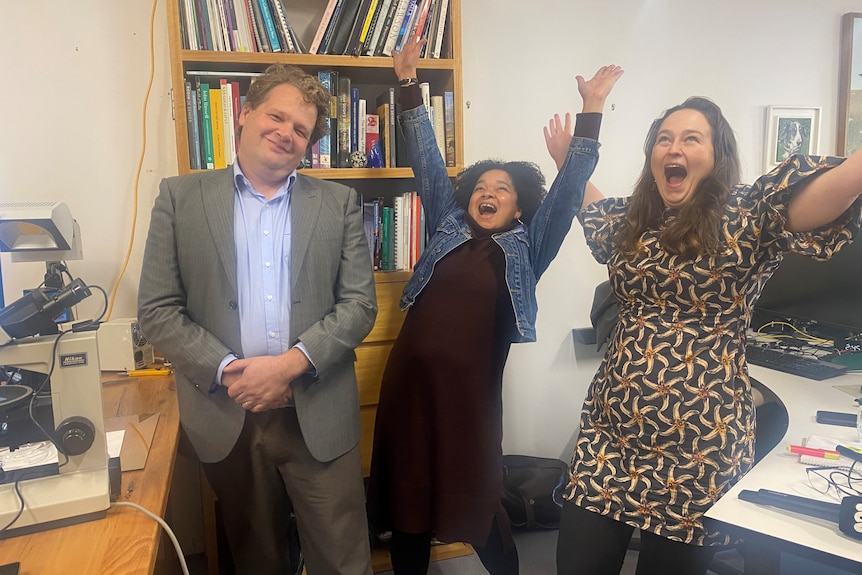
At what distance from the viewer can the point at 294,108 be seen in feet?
5.11

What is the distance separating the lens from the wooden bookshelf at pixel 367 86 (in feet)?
6.12

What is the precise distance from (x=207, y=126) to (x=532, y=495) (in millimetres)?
1874

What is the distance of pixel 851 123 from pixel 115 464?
3499 mm

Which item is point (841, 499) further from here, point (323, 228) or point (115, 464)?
point (115, 464)

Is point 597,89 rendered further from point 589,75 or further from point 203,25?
point 203,25

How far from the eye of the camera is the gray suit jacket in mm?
1481

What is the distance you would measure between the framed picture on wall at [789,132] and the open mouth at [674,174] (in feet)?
6.02

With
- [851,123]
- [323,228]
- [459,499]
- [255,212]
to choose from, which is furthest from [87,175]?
[851,123]

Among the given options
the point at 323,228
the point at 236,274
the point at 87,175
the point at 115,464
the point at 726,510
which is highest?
the point at 87,175

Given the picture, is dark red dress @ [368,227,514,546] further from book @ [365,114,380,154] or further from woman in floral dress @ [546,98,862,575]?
book @ [365,114,380,154]

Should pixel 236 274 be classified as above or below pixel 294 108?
below

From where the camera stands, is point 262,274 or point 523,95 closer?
point 262,274

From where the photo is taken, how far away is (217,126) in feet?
6.31

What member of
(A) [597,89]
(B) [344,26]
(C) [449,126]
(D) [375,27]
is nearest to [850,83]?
(A) [597,89]
